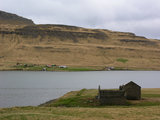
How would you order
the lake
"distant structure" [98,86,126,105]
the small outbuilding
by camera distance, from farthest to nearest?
the lake < the small outbuilding < "distant structure" [98,86,126,105]

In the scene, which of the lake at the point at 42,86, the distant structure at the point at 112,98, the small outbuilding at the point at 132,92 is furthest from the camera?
the lake at the point at 42,86

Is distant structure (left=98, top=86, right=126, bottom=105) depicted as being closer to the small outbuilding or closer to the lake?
the small outbuilding

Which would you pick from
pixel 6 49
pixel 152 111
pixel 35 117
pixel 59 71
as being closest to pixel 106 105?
pixel 152 111

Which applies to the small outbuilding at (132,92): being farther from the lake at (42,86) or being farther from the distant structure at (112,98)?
the lake at (42,86)

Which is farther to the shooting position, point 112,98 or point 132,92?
point 132,92

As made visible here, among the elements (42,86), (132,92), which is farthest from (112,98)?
(42,86)

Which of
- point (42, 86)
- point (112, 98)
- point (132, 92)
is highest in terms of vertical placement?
point (132, 92)

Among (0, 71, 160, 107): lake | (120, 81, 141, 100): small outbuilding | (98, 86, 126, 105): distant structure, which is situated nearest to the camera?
(98, 86, 126, 105): distant structure

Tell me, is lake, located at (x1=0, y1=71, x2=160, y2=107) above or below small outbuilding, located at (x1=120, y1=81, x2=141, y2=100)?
below

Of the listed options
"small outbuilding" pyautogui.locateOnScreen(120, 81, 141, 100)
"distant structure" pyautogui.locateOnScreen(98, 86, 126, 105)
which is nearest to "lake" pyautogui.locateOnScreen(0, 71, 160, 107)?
"distant structure" pyautogui.locateOnScreen(98, 86, 126, 105)

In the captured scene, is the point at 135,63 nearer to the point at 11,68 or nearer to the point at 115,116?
→ the point at 11,68

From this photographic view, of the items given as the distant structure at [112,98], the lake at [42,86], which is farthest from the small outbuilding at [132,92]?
the lake at [42,86]

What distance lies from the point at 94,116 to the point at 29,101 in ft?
87.9

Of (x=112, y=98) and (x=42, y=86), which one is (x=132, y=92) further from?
(x=42, y=86)
